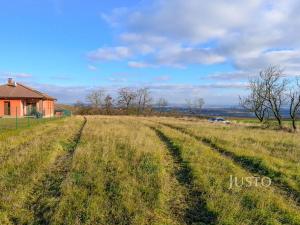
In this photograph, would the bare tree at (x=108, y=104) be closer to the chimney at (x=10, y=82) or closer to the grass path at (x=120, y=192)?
the chimney at (x=10, y=82)

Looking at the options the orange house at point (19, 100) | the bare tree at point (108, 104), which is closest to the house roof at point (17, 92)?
the orange house at point (19, 100)

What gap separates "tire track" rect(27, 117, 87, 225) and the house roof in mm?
38447

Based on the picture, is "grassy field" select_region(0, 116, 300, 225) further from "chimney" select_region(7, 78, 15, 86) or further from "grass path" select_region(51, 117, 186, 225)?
"chimney" select_region(7, 78, 15, 86)

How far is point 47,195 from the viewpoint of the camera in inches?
270

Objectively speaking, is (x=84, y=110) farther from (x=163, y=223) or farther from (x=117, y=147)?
(x=163, y=223)

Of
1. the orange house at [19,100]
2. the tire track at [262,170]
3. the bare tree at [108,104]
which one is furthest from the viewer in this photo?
the bare tree at [108,104]

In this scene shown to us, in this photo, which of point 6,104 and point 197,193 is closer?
point 197,193

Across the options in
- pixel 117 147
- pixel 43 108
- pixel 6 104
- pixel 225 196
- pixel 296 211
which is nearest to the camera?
pixel 296 211

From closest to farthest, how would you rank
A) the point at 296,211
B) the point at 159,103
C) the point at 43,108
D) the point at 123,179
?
the point at 296,211 → the point at 123,179 → the point at 43,108 → the point at 159,103

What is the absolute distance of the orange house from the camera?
145 feet

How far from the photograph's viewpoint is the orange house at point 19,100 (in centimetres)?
4412

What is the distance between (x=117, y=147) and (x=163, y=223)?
292 inches

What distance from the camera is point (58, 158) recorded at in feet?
35.4

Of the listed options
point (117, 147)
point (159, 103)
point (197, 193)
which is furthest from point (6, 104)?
point (159, 103)
